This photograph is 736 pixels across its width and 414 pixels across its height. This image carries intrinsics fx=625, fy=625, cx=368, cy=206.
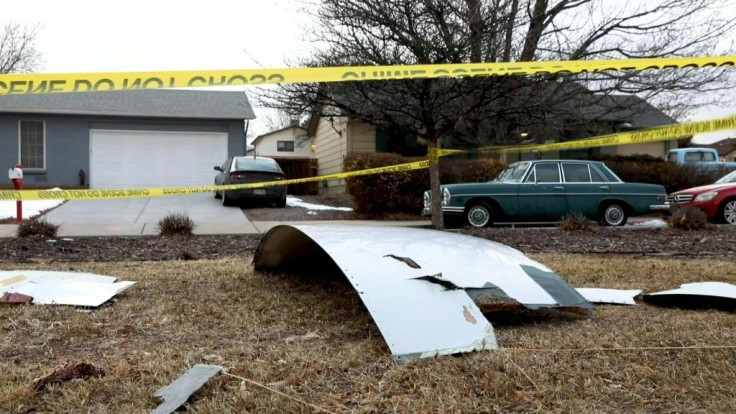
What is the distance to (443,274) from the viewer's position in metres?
3.77

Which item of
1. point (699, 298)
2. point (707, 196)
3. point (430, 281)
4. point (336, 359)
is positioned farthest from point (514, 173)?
point (336, 359)

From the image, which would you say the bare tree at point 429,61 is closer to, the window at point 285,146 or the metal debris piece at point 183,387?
the metal debris piece at point 183,387

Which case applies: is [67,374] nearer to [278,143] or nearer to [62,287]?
[62,287]

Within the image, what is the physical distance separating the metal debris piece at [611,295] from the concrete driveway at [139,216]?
6.37m

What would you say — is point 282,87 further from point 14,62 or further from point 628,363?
point 14,62

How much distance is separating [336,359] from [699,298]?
2.83 metres

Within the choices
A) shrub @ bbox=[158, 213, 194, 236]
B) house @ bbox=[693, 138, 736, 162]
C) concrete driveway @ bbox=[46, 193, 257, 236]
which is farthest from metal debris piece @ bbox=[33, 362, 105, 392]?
house @ bbox=[693, 138, 736, 162]

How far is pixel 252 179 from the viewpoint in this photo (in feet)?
51.1

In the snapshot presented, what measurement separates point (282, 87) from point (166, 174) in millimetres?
12615

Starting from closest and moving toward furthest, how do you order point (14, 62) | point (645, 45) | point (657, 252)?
point (657, 252)
point (645, 45)
point (14, 62)

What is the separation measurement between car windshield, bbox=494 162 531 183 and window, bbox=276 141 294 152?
107 feet

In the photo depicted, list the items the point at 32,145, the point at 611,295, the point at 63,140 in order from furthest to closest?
1. the point at 32,145
2. the point at 63,140
3. the point at 611,295

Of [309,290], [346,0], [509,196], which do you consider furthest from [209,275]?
[509,196]

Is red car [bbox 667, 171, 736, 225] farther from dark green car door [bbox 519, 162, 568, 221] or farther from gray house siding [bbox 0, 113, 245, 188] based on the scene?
gray house siding [bbox 0, 113, 245, 188]
